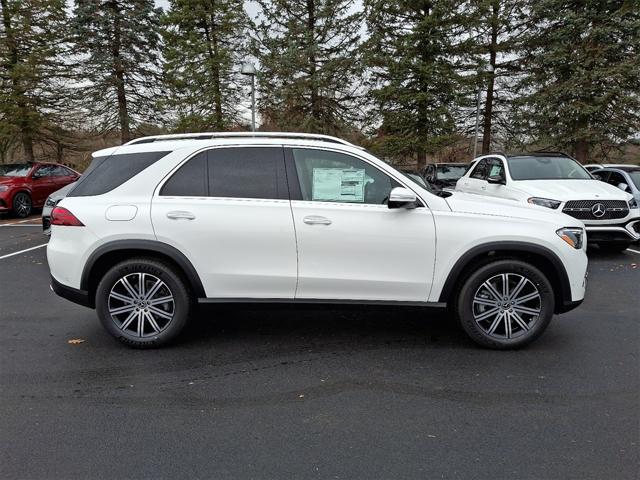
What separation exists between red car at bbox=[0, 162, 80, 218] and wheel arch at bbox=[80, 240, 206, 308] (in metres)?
11.3

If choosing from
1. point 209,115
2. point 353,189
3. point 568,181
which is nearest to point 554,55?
point 568,181

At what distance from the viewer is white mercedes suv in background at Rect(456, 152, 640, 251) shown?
7848mm

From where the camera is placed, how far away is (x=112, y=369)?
377 centimetres

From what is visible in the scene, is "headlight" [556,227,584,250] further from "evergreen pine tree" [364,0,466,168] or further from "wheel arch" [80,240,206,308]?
"evergreen pine tree" [364,0,466,168]

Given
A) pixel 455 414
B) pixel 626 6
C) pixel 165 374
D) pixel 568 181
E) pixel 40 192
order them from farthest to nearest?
pixel 626 6 < pixel 40 192 < pixel 568 181 < pixel 165 374 < pixel 455 414

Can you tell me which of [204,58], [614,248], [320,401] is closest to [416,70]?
[204,58]

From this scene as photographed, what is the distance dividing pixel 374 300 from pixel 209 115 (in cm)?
2024

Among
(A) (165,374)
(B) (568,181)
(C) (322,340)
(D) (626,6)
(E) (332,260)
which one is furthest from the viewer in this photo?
(D) (626,6)

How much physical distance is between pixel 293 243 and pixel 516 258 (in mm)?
1916

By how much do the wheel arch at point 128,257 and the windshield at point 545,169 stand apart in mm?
7037

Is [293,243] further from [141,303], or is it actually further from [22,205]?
[22,205]

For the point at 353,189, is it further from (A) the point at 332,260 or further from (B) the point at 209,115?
(B) the point at 209,115

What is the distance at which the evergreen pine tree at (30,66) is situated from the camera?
66.8 ft

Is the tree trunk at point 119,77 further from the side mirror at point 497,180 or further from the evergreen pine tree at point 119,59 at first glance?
the side mirror at point 497,180
